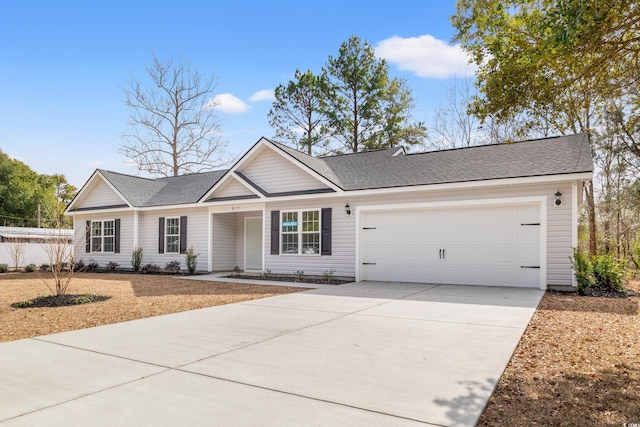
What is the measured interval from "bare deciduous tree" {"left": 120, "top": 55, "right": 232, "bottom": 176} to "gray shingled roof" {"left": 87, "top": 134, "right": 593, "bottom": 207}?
1241cm

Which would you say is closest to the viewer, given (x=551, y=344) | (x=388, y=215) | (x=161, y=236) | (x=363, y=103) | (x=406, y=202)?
(x=551, y=344)

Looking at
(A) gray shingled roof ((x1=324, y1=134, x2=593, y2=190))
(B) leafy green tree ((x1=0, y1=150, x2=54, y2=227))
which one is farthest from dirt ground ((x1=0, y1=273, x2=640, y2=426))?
(B) leafy green tree ((x1=0, y1=150, x2=54, y2=227))

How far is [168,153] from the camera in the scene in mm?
29250

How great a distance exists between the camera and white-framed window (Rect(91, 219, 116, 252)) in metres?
19.0

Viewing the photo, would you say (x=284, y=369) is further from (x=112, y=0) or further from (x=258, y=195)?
(x=112, y=0)

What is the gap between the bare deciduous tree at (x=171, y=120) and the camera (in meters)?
28.6

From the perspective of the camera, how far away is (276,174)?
14.5 m

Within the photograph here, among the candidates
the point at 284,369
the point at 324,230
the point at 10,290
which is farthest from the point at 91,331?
the point at 324,230

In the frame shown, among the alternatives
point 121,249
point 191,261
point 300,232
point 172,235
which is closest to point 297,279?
point 300,232

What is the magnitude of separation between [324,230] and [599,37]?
9.48m

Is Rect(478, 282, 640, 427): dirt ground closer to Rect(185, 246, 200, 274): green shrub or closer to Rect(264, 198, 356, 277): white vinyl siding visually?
Rect(264, 198, 356, 277): white vinyl siding

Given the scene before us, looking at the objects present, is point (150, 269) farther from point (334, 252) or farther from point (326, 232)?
point (334, 252)

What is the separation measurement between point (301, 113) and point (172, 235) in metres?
13.7

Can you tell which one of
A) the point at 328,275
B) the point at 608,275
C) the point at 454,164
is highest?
the point at 454,164
